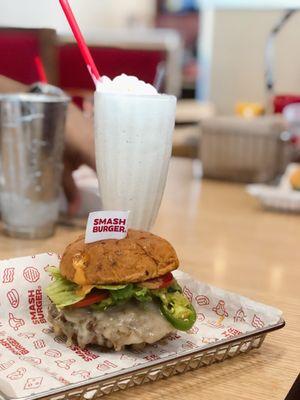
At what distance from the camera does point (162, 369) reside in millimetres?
793

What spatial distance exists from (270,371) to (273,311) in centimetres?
→ 9

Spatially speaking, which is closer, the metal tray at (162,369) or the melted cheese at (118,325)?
the metal tray at (162,369)

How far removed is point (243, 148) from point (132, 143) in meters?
1.26

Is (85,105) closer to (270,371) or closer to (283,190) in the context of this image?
(283,190)

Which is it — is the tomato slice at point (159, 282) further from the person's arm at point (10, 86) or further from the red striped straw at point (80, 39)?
the person's arm at point (10, 86)

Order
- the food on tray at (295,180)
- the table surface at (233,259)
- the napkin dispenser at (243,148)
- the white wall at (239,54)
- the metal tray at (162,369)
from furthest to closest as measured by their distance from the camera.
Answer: the white wall at (239,54)
the napkin dispenser at (243,148)
the food on tray at (295,180)
the table surface at (233,259)
the metal tray at (162,369)

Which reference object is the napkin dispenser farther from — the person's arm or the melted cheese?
the melted cheese

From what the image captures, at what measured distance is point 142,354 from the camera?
0.85 meters

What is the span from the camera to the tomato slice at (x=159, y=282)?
85cm

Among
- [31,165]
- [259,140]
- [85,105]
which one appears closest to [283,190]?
[259,140]

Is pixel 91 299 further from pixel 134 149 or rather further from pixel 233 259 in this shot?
pixel 233 259

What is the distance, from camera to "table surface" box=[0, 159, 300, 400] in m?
0.81

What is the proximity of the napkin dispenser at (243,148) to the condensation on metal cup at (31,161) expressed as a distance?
959mm

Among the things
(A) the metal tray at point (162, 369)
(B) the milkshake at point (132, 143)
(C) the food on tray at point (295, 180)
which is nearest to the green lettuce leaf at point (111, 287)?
(A) the metal tray at point (162, 369)
